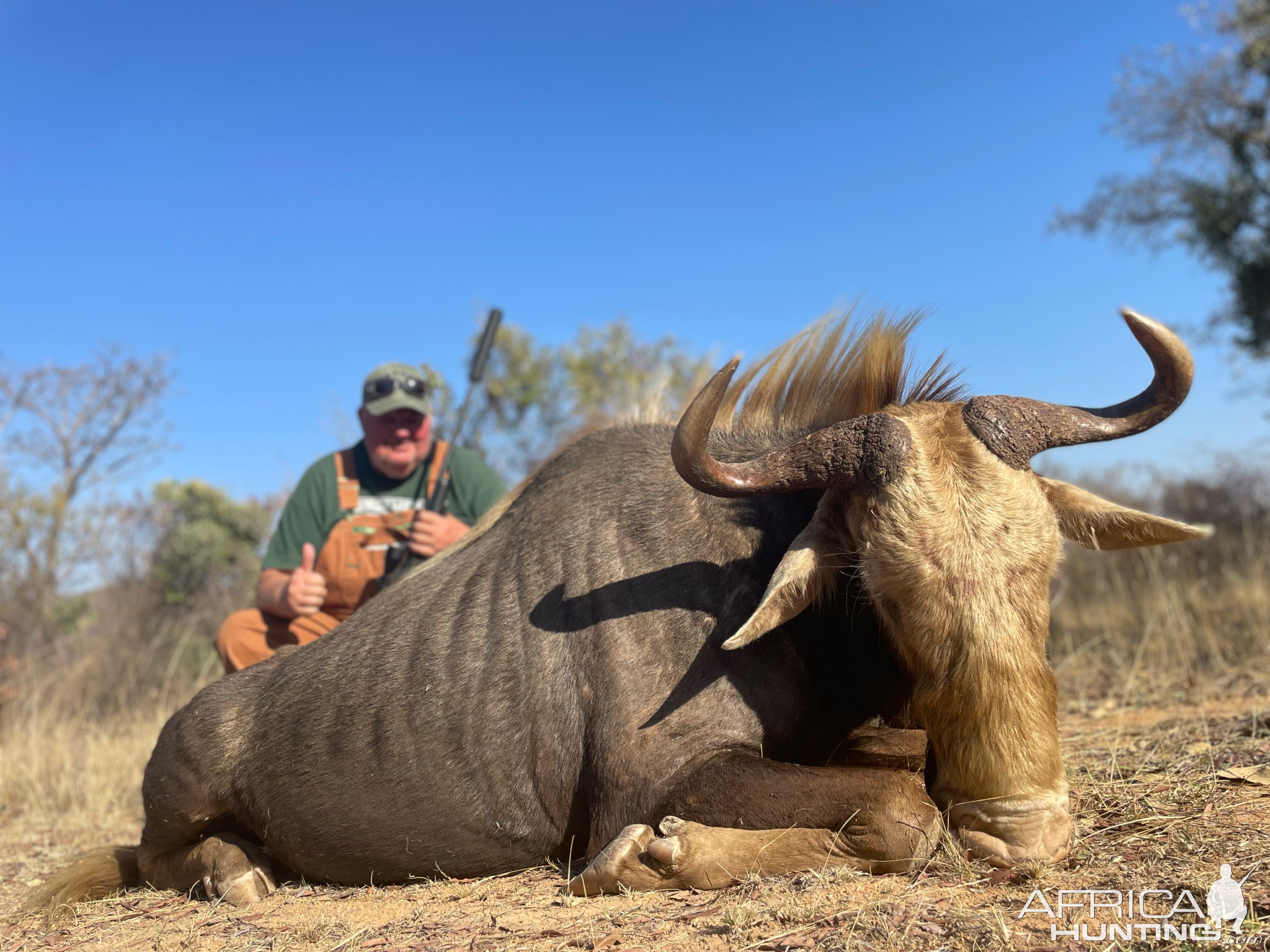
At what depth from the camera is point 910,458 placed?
9.94 ft

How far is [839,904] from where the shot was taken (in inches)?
107

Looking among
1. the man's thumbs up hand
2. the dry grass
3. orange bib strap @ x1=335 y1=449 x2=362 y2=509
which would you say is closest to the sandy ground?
the dry grass

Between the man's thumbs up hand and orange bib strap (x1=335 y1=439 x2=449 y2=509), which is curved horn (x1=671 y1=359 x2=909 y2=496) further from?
orange bib strap (x1=335 y1=439 x2=449 y2=509)

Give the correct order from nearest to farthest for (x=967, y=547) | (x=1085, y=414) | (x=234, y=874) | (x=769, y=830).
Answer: (x=967, y=547)
(x=769, y=830)
(x=1085, y=414)
(x=234, y=874)

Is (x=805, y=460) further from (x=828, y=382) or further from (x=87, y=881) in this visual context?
(x=87, y=881)

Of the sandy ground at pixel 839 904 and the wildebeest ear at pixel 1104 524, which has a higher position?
the wildebeest ear at pixel 1104 524

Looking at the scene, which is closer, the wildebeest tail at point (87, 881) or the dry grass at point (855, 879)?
the dry grass at point (855, 879)

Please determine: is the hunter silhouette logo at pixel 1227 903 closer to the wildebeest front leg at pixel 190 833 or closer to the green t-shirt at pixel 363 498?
the wildebeest front leg at pixel 190 833

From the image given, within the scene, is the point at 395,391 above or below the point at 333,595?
above

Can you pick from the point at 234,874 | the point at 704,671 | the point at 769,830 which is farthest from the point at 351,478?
the point at 769,830

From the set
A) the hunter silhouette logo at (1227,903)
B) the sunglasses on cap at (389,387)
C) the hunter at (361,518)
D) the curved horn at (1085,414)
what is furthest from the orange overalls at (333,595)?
the hunter silhouette logo at (1227,903)

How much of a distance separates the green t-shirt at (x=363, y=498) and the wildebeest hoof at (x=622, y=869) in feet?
11.6

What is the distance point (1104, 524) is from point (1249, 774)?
3.56 feet

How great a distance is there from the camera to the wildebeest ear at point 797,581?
3037 mm
